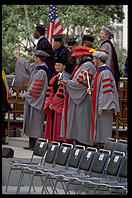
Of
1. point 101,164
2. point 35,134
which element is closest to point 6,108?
point 35,134

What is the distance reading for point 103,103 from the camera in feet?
52.4

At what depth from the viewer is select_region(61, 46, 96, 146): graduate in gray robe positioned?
16406mm

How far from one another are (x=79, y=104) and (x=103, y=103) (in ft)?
2.55

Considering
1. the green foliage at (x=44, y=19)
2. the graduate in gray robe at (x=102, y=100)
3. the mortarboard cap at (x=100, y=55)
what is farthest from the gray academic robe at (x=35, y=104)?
the green foliage at (x=44, y=19)

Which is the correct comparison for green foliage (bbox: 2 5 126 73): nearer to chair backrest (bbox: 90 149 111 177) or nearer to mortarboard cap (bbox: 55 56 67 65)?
mortarboard cap (bbox: 55 56 67 65)

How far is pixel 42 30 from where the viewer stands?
60.8 feet

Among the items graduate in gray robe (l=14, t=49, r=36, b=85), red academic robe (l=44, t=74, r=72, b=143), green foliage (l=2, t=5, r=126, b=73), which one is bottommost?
red academic robe (l=44, t=74, r=72, b=143)

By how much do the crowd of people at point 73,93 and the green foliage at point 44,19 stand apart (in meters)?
13.1

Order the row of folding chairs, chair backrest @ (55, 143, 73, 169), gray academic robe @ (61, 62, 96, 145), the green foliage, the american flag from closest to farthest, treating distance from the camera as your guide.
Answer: the row of folding chairs → chair backrest @ (55, 143, 73, 169) → gray academic robe @ (61, 62, 96, 145) → the american flag → the green foliage

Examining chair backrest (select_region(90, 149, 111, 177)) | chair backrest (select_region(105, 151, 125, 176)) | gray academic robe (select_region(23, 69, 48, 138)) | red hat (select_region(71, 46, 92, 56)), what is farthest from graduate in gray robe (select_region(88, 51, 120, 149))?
chair backrest (select_region(105, 151, 125, 176))

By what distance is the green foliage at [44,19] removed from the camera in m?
31.8

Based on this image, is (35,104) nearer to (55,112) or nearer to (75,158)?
(55,112)

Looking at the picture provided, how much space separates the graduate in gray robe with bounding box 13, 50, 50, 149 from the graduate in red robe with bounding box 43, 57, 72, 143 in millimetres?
485

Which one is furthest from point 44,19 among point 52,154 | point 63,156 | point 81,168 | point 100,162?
point 100,162
